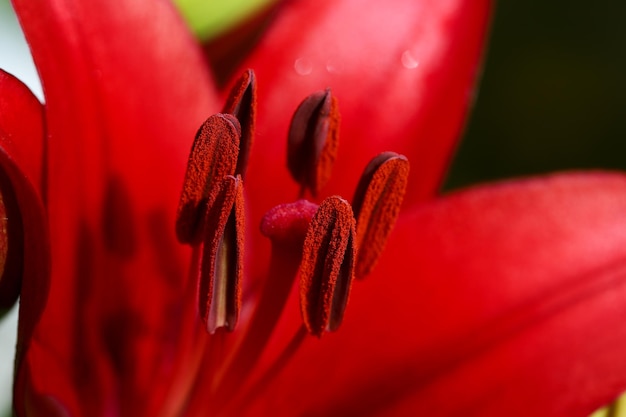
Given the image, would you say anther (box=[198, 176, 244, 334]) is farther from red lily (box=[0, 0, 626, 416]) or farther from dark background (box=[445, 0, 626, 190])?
dark background (box=[445, 0, 626, 190])

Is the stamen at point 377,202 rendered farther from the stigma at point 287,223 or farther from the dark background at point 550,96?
the dark background at point 550,96

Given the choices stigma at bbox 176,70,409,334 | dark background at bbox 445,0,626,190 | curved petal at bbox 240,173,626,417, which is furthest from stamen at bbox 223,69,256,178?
dark background at bbox 445,0,626,190

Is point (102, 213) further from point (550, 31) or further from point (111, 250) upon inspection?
point (550, 31)

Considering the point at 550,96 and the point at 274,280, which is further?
the point at 550,96

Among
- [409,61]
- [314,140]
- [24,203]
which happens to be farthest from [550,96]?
[24,203]

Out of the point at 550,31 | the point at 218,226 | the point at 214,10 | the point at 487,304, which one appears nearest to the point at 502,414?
the point at 487,304

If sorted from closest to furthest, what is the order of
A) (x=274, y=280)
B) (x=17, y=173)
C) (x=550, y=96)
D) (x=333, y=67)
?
(x=17, y=173) → (x=274, y=280) → (x=333, y=67) → (x=550, y=96)

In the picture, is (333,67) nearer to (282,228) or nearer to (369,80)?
(369,80)
